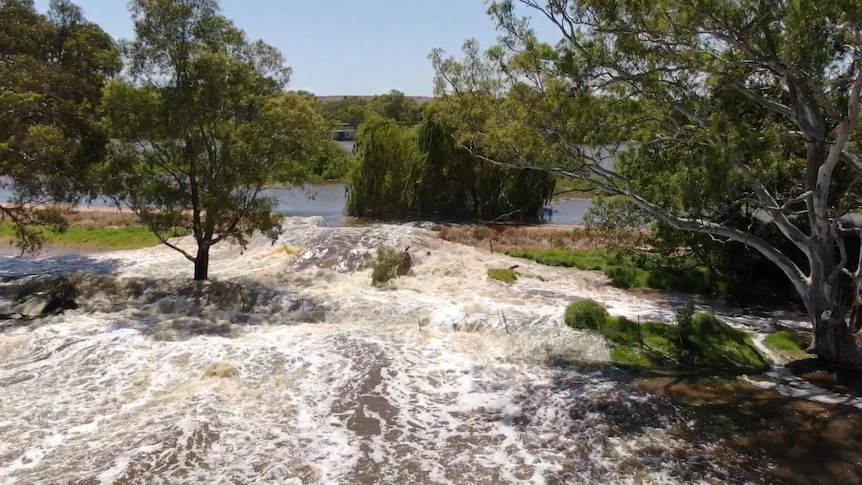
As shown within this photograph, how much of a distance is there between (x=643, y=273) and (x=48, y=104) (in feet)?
55.8

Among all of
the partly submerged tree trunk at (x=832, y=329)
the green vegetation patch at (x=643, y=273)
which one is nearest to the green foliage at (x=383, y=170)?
the green vegetation patch at (x=643, y=273)

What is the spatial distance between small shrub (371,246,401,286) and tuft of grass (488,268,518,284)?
2667mm

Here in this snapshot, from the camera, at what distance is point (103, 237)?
89.0 feet

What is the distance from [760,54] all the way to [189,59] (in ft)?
40.5

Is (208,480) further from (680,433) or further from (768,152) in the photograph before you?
(768,152)

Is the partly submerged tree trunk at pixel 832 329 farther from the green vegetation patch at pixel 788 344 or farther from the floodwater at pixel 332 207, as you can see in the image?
the floodwater at pixel 332 207

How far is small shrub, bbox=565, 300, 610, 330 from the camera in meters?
13.1

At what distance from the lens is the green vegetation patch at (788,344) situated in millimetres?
12062

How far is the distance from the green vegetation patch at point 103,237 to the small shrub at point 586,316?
18839 mm

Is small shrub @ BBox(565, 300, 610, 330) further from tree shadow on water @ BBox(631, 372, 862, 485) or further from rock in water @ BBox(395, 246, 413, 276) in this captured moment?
rock in water @ BBox(395, 246, 413, 276)

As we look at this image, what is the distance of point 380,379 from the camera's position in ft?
35.9

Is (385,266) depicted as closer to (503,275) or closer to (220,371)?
(503,275)

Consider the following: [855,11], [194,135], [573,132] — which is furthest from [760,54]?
[194,135]

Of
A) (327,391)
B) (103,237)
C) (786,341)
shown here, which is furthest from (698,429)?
(103,237)
